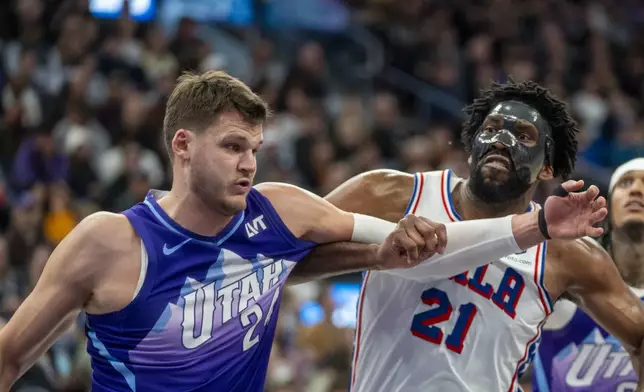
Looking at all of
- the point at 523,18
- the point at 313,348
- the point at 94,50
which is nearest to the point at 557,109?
the point at 313,348

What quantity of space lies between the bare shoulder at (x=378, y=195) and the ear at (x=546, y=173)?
59 cm

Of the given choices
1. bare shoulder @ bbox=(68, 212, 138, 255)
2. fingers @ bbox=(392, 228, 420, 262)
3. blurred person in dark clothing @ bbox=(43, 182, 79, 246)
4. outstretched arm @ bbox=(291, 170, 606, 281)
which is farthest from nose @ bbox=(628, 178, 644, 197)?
blurred person in dark clothing @ bbox=(43, 182, 79, 246)

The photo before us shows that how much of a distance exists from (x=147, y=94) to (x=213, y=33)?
7.97ft

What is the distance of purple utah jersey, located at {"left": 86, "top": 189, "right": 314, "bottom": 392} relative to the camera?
13.4 ft

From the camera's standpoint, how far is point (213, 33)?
1442cm

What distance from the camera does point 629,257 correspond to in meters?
6.01

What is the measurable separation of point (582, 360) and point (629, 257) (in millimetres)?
602

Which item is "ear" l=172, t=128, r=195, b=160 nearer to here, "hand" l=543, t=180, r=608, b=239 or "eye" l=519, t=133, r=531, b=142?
"hand" l=543, t=180, r=608, b=239

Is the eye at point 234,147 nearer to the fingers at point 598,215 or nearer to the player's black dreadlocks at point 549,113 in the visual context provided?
the fingers at point 598,215

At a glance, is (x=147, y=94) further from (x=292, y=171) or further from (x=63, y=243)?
(x=63, y=243)

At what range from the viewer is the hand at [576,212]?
4219mm

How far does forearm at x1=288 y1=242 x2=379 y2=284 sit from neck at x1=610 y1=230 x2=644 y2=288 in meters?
1.95

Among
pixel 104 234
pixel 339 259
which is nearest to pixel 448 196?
pixel 339 259

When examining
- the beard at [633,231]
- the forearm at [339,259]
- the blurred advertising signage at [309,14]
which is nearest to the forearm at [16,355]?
the forearm at [339,259]
